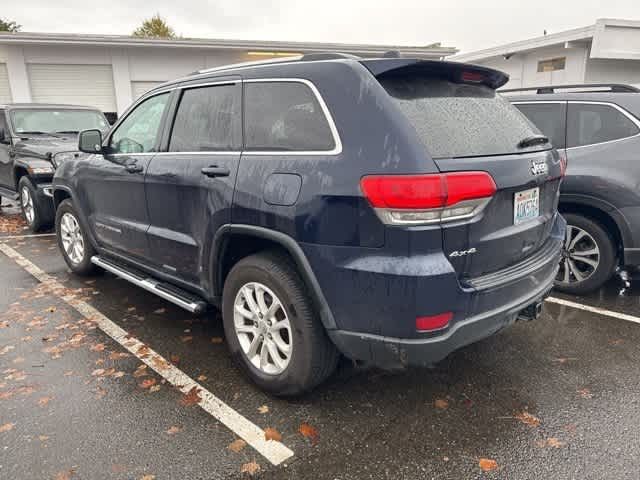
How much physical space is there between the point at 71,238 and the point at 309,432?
3.95m

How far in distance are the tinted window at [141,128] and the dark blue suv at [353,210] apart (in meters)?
0.34

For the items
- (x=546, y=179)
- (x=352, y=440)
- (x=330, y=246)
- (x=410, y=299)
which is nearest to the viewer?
(x=410, y=299)

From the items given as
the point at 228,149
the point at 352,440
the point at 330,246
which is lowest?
the point at 352,440

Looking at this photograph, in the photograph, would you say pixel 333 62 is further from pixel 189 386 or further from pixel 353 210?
pixel 189 386

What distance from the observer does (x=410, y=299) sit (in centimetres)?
220

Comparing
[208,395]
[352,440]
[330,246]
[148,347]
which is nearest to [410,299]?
[330,246]

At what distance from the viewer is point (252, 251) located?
3031mm

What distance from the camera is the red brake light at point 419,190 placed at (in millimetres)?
2148

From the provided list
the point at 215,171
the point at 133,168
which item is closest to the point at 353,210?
the point at 215,171

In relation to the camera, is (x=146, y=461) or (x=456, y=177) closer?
(x=456, y=177)

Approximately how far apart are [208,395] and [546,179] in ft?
8.12

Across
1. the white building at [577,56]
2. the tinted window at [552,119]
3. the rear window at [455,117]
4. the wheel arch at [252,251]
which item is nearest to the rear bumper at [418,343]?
the wheel arch at [252,251]

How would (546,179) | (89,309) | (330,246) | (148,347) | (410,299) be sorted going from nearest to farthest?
(410,299), (330,246), (546,179), (148,347), (89,309)

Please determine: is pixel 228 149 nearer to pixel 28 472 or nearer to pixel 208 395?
pixel 208 395
